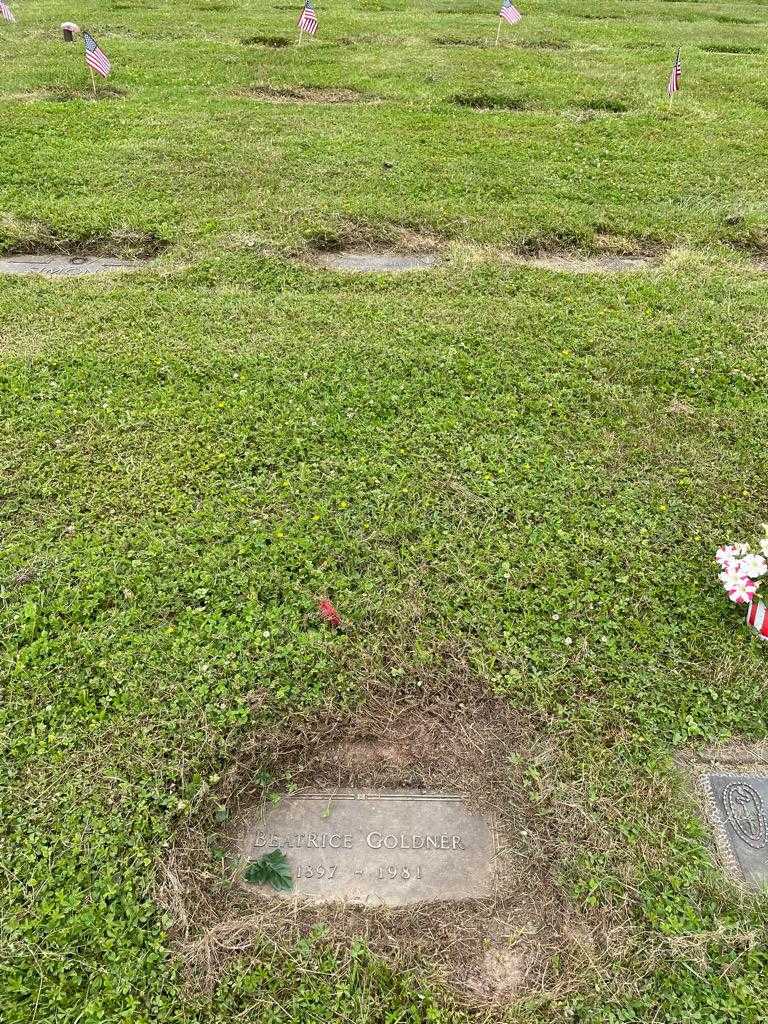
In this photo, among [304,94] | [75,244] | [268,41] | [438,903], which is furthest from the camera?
[268,41]

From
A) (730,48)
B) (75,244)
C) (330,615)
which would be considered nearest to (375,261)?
(75,244)

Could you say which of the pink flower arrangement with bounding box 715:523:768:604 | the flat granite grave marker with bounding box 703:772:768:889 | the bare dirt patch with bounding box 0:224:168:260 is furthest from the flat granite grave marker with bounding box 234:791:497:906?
the bare dirt patch with bounding box 0:224:168:260

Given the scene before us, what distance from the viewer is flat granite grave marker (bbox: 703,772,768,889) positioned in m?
2.70

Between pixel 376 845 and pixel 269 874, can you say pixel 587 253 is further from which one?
pixel 269 874

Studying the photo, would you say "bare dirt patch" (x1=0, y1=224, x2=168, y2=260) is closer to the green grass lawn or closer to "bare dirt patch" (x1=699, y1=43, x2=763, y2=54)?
the green grass lawn

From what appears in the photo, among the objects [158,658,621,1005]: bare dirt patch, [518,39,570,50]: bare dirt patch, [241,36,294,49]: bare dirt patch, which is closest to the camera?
[158,658,621,1005]: bare dirt patch

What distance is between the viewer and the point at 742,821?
2.81m

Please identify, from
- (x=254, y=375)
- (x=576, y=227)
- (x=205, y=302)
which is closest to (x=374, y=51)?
(x=576, y=227)

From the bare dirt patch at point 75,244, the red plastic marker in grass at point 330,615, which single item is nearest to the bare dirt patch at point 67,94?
the bare dirt patch at point 75,244

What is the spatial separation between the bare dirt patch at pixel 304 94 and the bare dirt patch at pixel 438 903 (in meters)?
9.50

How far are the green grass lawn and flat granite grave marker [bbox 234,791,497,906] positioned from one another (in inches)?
9.4

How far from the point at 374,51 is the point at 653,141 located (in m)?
5.79

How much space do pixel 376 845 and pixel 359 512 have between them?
178cm

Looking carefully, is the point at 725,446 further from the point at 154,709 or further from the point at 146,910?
the point at 146,910
